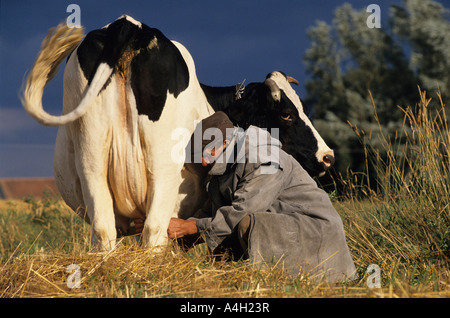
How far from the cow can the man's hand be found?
0.24 feet

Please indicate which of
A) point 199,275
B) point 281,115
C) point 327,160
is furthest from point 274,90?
point 199,275

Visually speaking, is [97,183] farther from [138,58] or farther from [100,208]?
[138,58]

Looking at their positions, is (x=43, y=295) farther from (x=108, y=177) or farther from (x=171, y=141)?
(x=171, y=141)

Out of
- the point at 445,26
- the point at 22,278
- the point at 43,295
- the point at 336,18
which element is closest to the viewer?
the point at 43,295

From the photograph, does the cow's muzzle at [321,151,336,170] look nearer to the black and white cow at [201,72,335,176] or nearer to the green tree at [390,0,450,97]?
the black and white cow at [201,72,335,176]

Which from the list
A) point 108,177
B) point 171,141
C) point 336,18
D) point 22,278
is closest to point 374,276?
point 171,141

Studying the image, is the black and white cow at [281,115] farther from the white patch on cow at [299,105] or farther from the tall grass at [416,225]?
the tall grass at [416,225]

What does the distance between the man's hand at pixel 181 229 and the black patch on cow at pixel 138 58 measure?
80 centimetres

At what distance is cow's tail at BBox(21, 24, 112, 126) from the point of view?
358cm

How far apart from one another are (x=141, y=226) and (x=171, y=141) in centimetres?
81

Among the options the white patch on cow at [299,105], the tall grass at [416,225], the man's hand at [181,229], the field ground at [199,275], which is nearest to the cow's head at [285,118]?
the white patch on cow at [299,105]

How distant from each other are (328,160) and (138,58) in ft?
6.49

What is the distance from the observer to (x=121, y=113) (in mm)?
3785

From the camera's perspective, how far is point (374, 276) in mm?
3797
